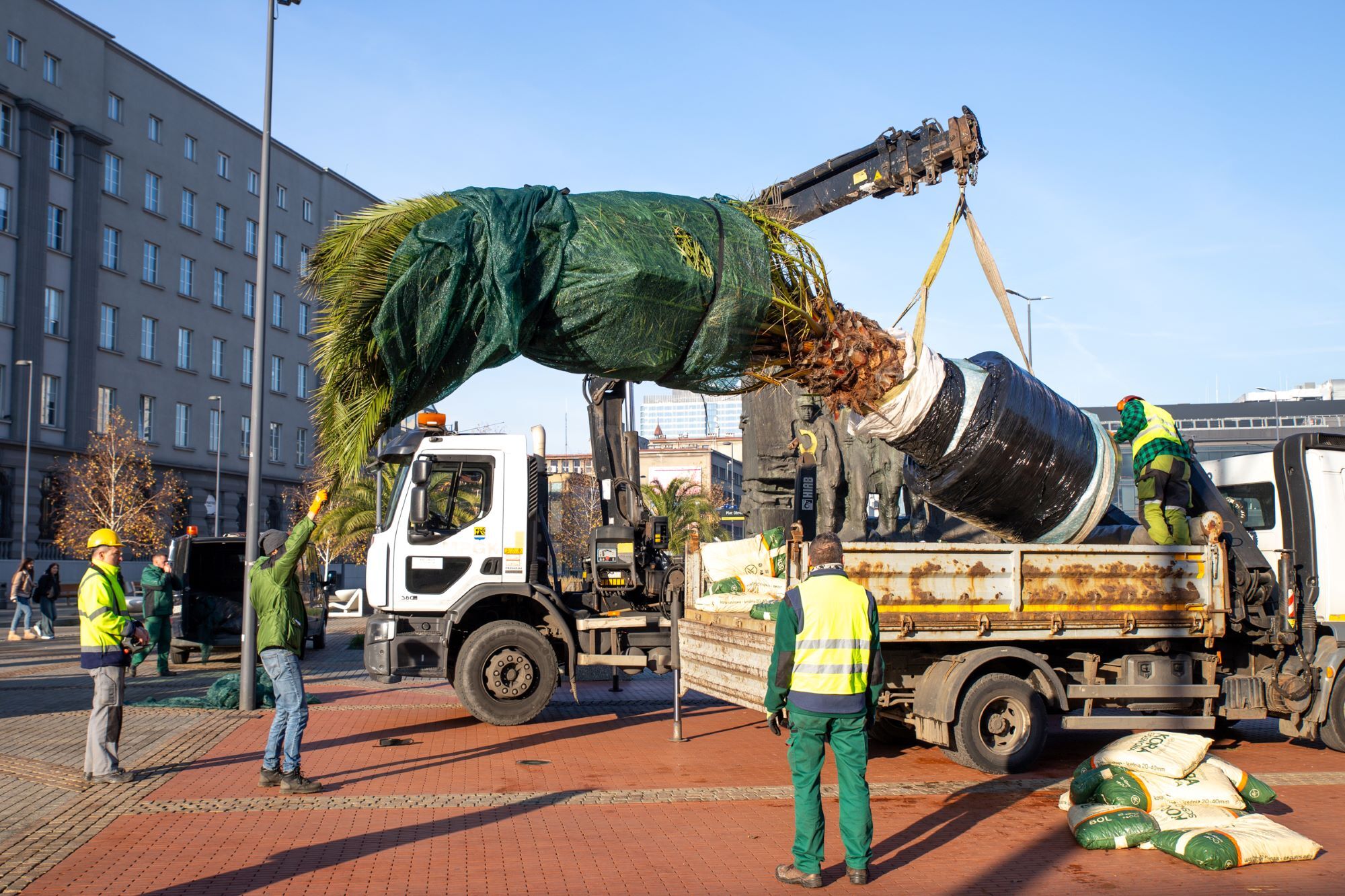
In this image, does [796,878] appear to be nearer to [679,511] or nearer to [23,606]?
[23,606]

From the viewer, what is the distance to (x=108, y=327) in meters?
47.3

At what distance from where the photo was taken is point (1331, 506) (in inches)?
400

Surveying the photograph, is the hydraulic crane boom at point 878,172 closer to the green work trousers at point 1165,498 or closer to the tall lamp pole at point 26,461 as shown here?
the green work trousers at point 1165,498

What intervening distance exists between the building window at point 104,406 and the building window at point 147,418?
1.64 metres

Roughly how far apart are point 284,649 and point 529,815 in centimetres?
225

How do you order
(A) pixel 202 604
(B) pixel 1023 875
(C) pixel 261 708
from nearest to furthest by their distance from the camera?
(B) pixel 1023 875 → (C) pixel 261 708 → (A) pixel 202 604

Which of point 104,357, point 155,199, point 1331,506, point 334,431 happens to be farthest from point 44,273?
point 1331,506

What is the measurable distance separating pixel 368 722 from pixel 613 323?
717 centimetres

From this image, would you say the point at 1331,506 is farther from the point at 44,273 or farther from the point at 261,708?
the point at 44,273

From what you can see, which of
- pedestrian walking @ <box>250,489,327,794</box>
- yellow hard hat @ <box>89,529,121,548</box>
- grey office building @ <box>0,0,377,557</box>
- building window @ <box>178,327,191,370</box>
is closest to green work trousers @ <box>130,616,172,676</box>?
yellow hard hat @ <box>89,529,121,548</box>

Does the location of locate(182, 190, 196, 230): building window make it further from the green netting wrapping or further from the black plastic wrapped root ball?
the green netting wrapping

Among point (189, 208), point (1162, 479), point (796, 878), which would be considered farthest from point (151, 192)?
point (796, 878)

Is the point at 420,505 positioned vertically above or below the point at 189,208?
below

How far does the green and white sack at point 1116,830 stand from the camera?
262 inches
